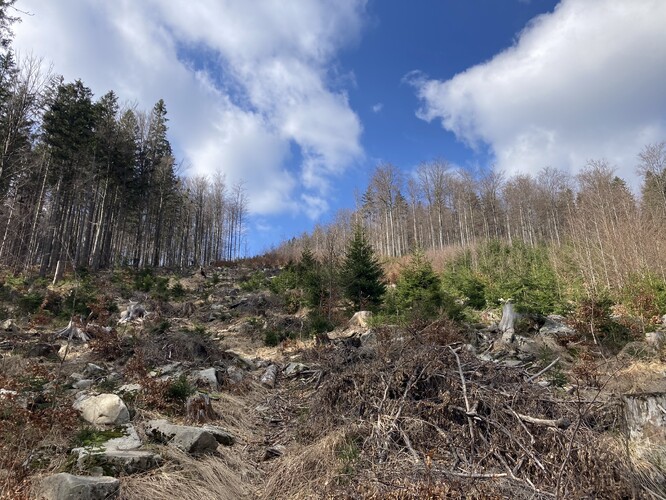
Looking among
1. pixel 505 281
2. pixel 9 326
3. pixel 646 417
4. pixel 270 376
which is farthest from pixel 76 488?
pixel 505 281

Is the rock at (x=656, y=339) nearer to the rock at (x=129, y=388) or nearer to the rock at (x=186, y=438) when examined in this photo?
the rock at (x=186, y=438)

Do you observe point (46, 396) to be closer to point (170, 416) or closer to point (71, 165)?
point (170, 416)

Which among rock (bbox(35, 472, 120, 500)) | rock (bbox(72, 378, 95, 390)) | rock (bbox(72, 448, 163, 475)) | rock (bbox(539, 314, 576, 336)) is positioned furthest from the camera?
rock (bbox(539, 314, 576, 336))

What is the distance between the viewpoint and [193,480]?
11.6 feet

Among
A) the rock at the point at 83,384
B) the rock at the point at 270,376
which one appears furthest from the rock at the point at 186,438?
the rock at the point at 270,376

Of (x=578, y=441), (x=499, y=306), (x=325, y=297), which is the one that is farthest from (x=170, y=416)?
(x=499, y=306)

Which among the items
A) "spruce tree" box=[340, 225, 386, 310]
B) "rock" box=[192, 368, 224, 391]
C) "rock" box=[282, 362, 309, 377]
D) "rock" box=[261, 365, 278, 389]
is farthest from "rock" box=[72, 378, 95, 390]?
"spruce tree" box=[340, 225, 386, 310]

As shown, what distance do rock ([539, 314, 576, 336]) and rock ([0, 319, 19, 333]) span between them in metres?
A: 13.6

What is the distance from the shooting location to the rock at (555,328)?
919 cm

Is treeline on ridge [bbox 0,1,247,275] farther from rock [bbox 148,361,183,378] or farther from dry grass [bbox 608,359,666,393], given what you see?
dry grass [bbox 608,359,666,393]

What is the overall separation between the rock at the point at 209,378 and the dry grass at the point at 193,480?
2692mm

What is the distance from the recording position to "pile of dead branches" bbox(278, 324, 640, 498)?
2.83m

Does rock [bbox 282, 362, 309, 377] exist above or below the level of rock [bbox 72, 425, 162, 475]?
above

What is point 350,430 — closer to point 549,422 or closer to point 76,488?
point 549,422
